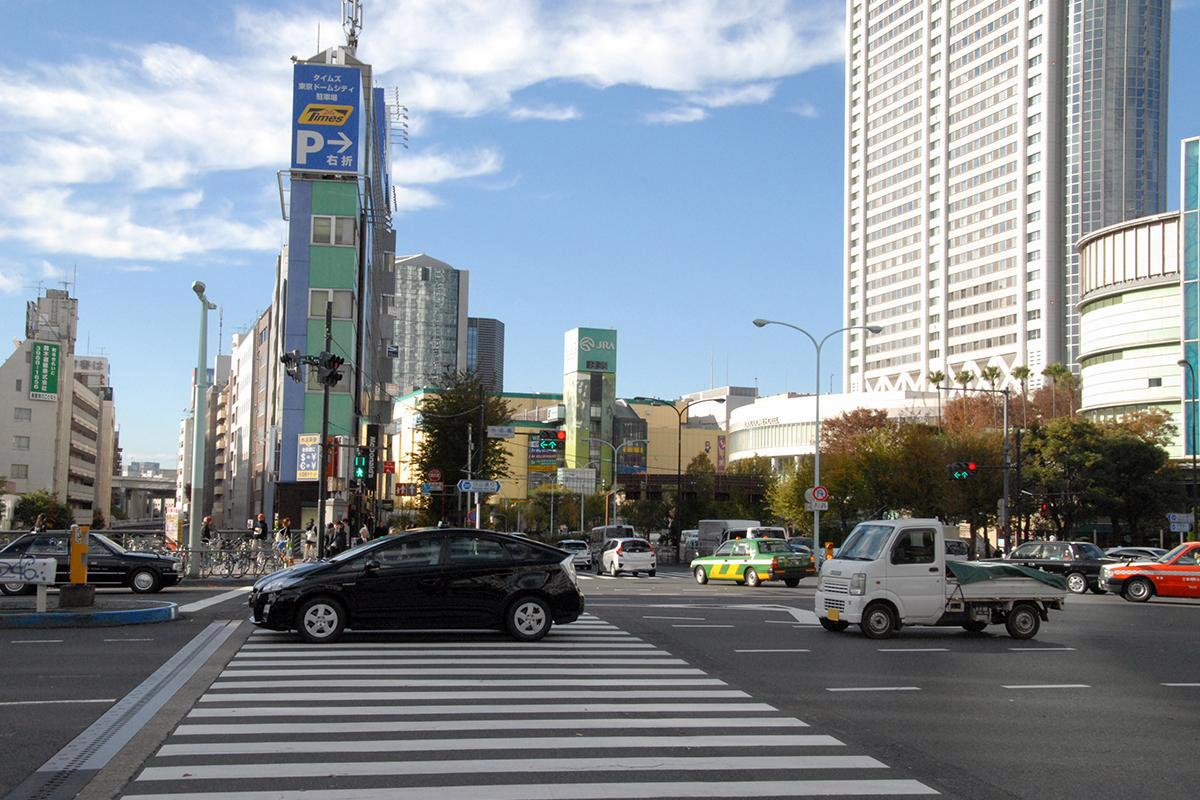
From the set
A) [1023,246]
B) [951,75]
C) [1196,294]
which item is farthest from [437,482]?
[951,75]

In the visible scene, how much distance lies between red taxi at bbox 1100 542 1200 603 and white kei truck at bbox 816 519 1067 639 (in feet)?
45.3

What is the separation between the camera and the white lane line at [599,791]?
24.2 ft

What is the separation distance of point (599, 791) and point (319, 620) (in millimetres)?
9309

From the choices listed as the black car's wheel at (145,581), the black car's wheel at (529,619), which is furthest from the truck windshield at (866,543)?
the black car's wheel at (145,581)

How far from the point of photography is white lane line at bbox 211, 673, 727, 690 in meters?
12.2

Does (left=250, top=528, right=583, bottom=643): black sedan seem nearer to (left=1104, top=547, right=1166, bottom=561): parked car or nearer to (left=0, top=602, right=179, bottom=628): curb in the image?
(left=0, top=602, right=179, bottom=628): curb

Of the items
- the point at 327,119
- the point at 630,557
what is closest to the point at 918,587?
the point at 630,557

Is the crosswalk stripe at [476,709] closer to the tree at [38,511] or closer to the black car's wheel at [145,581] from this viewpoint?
the black car's wheel at [145,581]

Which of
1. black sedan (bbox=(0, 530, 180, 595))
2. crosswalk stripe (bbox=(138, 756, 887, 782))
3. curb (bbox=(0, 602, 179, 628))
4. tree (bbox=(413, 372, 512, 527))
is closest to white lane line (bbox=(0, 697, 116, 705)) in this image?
crosswalk stripe (bbox=(138, 756, 887, 782))

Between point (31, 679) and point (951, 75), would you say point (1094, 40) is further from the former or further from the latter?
point (31, 679)

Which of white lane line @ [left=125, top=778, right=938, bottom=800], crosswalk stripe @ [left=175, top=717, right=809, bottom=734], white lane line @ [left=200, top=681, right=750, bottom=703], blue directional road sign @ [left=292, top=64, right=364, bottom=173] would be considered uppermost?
blue directional road sign @ [left=292, top=64, right=364, bottom=173]

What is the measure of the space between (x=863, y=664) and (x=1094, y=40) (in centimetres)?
15106

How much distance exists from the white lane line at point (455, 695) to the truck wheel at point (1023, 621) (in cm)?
873

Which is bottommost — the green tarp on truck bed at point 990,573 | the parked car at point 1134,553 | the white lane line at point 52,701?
the white lane line at point 52,701
